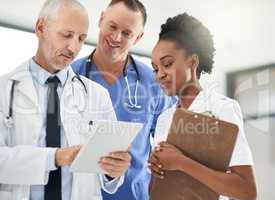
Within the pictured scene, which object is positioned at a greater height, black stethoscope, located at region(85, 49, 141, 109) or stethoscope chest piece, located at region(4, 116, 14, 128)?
black stethoscope, located at region(85, 49, 141, 109)

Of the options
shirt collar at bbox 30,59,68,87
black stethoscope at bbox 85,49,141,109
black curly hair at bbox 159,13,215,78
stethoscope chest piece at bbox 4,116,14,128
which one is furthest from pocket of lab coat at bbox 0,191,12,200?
black curly hair at bbox 159,13,215,78

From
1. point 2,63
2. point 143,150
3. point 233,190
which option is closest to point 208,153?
point 233,190

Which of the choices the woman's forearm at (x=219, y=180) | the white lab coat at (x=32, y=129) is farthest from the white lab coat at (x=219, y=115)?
the white lab coat at (x=32, y=129)

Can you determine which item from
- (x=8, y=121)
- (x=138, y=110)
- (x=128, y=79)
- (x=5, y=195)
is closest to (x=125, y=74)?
(x=128, y=79)

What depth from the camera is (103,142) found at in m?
1.34

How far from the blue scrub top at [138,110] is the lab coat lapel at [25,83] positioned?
0.22m

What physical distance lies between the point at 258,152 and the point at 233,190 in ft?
2.13

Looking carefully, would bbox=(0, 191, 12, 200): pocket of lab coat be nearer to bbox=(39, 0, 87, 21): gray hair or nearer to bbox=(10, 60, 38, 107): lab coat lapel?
bbox=(10, 60, 38, 107): lab coat lapel

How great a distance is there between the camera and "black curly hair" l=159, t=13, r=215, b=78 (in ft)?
5.66

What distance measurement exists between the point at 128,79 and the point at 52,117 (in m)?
0.41

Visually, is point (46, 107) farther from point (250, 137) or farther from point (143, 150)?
point (250, 137)

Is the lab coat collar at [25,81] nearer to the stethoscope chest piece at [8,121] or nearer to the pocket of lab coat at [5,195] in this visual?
the stethoscope chest piece at [8,121]

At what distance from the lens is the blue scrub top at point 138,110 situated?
1.76 metres

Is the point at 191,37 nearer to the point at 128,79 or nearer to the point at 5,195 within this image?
the point at 128,79
